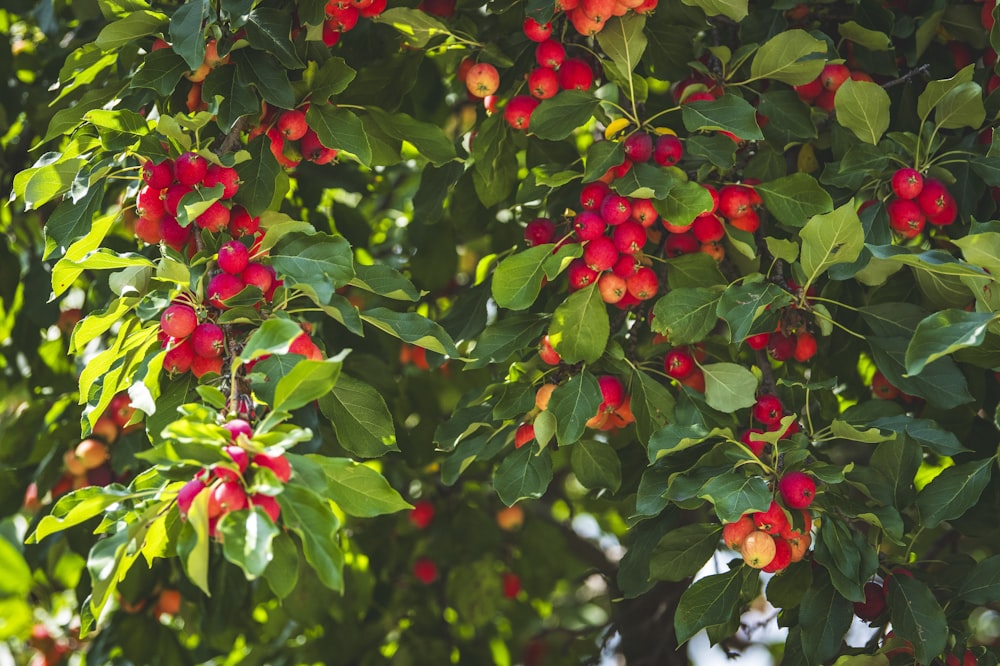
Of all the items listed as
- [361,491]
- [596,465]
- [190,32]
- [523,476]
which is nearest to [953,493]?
[596,465]

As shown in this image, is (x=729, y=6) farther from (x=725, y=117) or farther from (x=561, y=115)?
(x=561, y=115)

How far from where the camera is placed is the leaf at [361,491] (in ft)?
4.74

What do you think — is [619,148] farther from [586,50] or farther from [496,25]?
[496,25]

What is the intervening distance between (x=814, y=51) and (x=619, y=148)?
39 cm

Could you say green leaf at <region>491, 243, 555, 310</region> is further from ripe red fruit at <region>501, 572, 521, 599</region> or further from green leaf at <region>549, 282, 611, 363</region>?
ripe red fruit at <region>501, 572, 521, 599</region>

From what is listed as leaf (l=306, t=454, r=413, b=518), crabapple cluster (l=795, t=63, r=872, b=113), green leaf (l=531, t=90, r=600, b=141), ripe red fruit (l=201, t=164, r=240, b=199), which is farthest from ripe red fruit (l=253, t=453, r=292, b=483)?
crabapple cluster (l=795, t=63, r=872, b=113)

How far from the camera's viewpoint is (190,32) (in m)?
1.68

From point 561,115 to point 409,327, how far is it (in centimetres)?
53

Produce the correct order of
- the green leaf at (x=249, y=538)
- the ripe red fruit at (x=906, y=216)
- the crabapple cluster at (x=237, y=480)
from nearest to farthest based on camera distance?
the green leaf at (x=249, y=538)
the crabapple cluster at (x=237, y=480)
the ripe red fruit at (x=906, y=216)

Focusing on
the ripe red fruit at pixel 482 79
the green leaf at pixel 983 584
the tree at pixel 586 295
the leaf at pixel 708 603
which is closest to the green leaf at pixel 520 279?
the tree at pixel 586 295

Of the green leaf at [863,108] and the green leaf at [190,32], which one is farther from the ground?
the green leaf at [190,32]

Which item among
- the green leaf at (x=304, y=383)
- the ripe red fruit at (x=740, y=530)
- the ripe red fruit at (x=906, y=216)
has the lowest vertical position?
the ripe red fruit at (x=740, y=530)

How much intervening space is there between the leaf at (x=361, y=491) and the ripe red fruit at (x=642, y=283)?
0.68m

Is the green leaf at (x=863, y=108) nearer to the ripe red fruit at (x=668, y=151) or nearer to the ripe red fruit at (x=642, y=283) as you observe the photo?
the ripe red fruit at (x=668, y=151)
